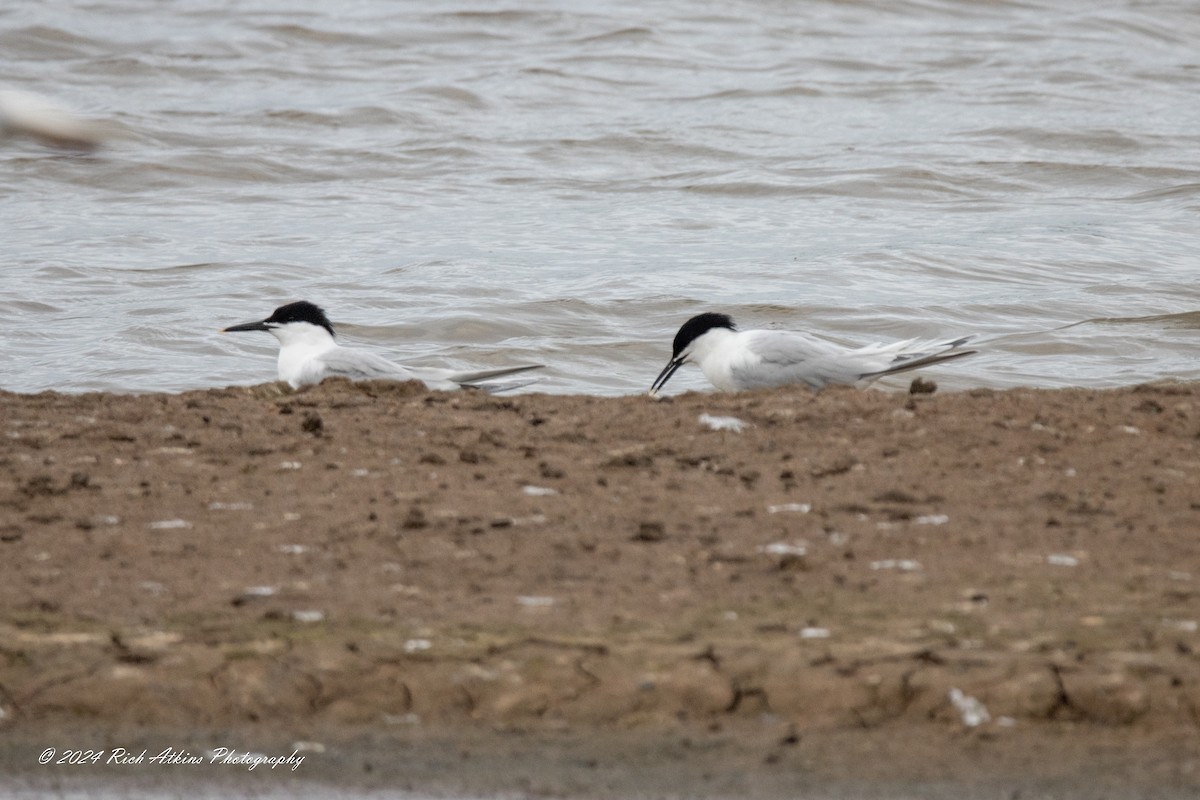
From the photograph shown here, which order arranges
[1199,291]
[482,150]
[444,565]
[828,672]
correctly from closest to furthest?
[828,672] < [444,565] < [1199,291] < [482,150]

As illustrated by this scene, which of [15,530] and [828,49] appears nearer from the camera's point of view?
[15,530]

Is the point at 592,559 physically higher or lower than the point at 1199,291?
higher

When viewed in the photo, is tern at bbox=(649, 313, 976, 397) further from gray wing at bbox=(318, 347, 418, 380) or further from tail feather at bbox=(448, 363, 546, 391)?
gray wing at bbox=(318, 347, 418, 380)

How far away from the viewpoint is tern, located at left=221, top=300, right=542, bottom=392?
7727mm

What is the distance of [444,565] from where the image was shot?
439cm

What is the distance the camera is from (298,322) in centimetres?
839

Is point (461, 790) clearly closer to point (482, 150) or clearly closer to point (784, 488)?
point (784, 488)

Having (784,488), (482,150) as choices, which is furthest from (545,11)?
(784,488)

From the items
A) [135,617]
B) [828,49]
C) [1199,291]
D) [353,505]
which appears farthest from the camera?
[828,49]

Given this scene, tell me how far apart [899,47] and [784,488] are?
1805 centimetres

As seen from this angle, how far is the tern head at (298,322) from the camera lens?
8352 mm

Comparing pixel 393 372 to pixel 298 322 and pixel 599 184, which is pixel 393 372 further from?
pixel 599 184

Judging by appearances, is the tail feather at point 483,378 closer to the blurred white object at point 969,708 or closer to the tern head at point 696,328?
the tern head at point 696,328

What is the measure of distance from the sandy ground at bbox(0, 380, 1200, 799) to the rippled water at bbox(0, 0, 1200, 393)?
429 centimetres
